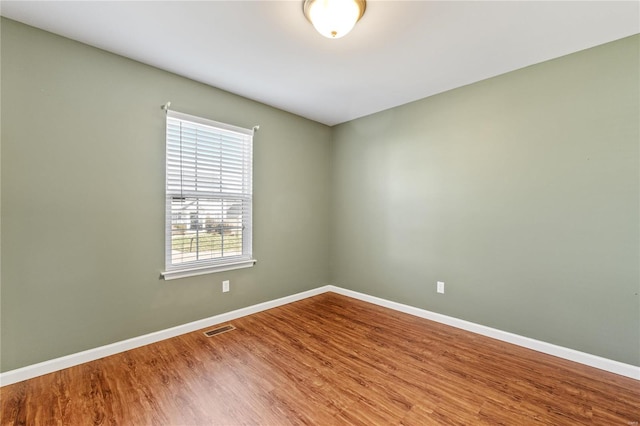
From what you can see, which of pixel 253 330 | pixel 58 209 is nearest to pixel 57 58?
pixel 58 209

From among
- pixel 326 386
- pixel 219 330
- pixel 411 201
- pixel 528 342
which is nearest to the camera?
pixel 326 386

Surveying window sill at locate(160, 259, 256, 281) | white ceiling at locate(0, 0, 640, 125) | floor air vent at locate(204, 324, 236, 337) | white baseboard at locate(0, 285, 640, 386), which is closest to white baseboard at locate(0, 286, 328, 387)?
white baseboard at locate(0, 285, 640, 386)

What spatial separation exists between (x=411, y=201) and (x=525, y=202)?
1120 mm

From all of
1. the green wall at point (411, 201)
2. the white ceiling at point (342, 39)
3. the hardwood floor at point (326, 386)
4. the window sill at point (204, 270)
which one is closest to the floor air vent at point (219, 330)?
the hardwood floor at point (326, 386)

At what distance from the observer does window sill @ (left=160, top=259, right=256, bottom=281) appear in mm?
2639

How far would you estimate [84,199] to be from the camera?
220cm

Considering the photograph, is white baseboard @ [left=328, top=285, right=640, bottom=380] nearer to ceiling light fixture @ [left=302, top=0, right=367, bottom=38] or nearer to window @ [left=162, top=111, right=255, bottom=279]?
window @ [left=162, top=111, right=255, bottom=279]

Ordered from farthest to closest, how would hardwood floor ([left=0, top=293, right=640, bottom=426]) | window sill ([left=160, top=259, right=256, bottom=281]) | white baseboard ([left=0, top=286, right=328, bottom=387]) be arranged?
window sill ([left=160, top=259, right=256, bottom=281]) < white baseboard ([left=0, top=286, right=328, bottom=387]) < hardwood floor ([left=0, top=293, right=640, bottom=426])

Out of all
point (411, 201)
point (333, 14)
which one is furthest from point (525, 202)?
point (333, 14)

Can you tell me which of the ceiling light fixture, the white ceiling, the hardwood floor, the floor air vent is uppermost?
the white ceiling

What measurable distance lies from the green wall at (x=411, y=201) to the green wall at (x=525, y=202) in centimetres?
1

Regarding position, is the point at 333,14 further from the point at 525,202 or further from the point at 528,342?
the point at 528,342

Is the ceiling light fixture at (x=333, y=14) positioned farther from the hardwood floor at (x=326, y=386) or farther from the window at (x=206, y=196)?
the hardwood floor at (x=326, y=386)

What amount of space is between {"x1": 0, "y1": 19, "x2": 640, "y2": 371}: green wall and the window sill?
65mm
